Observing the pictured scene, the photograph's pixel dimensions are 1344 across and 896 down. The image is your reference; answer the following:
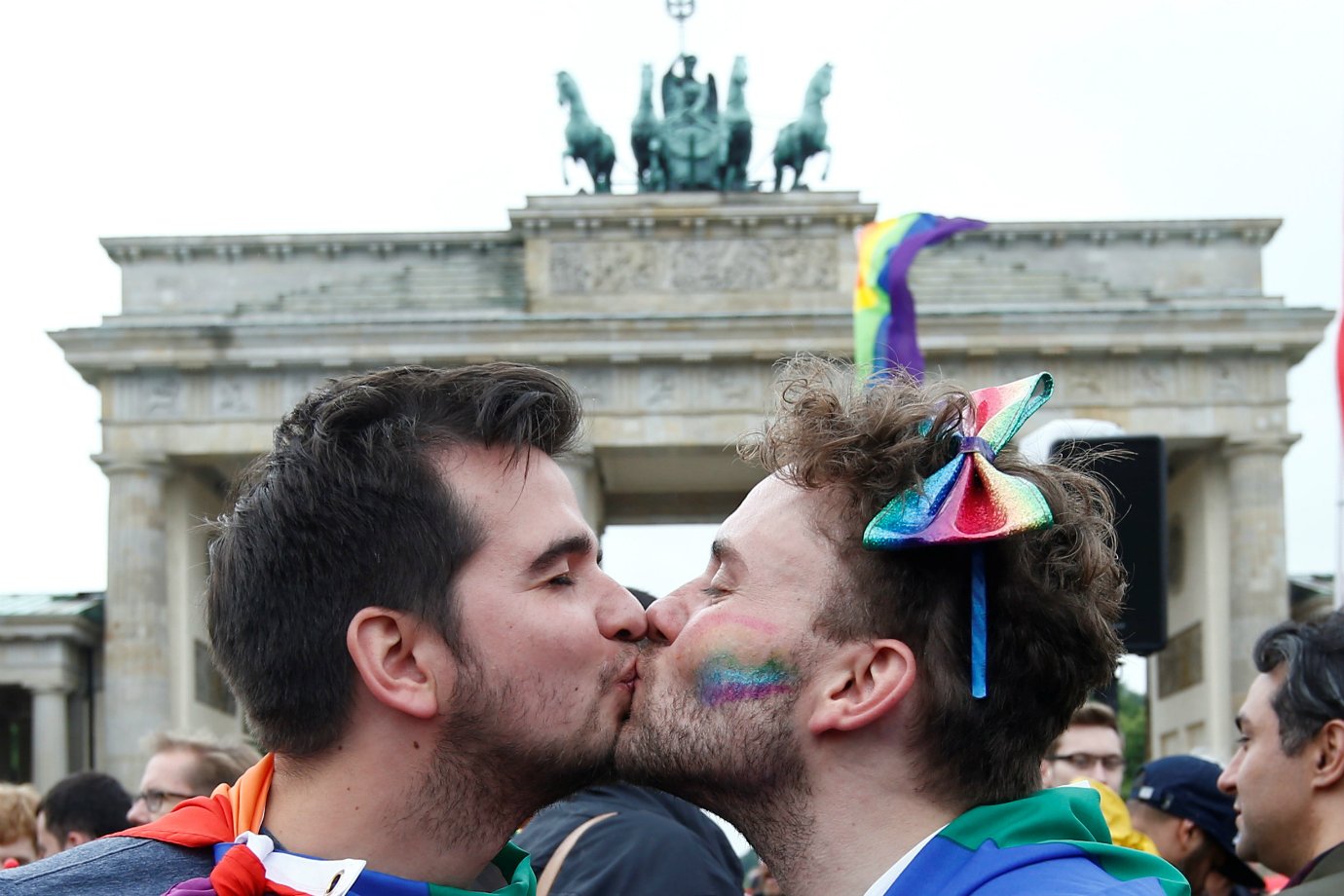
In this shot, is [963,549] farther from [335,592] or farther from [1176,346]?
[1176,346]

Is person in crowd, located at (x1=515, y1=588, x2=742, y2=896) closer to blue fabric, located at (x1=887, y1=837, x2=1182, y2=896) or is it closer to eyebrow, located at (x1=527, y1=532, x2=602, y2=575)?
eyebrow, located at (x1=527, y1=532, x2=602, y2=575)

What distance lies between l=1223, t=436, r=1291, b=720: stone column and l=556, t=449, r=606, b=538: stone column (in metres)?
13.4

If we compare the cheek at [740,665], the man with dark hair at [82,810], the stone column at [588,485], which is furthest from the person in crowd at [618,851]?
the stone column at [588,485]

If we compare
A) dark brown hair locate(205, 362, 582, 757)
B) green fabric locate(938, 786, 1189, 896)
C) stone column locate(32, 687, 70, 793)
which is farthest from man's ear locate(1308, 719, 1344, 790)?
stone column locate(32, 687, 70, 793)

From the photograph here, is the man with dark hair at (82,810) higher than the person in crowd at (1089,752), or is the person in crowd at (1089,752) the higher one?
the person in crowd at (1089,752)

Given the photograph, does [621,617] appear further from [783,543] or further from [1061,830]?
[1061,830]

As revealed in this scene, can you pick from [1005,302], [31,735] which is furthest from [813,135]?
[31,735]

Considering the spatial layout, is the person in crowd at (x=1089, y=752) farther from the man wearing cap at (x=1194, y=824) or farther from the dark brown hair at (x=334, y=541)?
the dark brown hair at (x=334, y=541)

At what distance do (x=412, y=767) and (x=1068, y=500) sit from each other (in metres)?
1.23

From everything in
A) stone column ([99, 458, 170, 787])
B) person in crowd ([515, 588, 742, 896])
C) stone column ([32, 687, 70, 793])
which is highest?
person in crowd ([515, 588, 742, 896])

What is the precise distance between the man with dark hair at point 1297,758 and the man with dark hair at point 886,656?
196 cm

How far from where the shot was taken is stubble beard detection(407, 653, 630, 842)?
2.93 metres

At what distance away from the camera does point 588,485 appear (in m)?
37.0

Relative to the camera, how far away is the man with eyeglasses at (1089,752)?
25.4 feet
